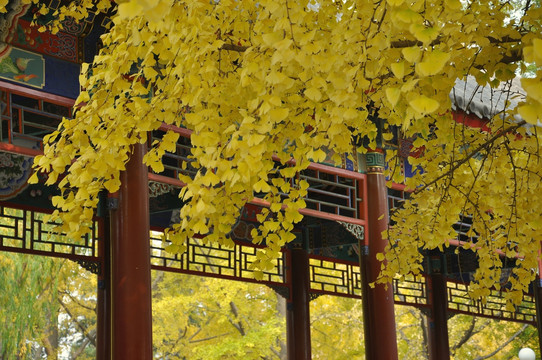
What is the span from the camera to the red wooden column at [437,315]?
1344 cm

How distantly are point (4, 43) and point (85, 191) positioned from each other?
10.9 ft

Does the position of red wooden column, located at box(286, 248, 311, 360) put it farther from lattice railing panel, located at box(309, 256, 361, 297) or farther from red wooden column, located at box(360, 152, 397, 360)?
red wooden column, located at box(360, 152, 397, 360)

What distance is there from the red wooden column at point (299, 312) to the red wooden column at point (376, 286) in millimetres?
1629

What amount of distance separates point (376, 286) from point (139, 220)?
11.1ft

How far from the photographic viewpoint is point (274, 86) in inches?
123

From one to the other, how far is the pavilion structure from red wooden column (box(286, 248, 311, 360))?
0.05ft

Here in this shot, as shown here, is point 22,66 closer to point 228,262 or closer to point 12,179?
point 12,179

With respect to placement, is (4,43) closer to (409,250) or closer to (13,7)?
(13,7)

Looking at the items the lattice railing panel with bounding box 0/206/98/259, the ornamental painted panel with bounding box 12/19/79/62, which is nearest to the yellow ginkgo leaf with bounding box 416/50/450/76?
the lattice railing panel with bounding box 0/206/98/259

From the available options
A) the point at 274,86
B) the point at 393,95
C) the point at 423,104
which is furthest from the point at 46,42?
the point at 423,104

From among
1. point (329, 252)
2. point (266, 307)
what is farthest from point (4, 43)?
point (266, 307)

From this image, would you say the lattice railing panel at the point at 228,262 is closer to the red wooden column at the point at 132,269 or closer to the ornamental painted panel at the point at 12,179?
the red wooden column at the point at 132,269


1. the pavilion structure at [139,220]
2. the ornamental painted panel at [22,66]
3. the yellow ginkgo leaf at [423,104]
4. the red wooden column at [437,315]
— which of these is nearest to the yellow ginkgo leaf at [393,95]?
the yellow ginkgo leaf at [423,104]

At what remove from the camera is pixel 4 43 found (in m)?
6.77
